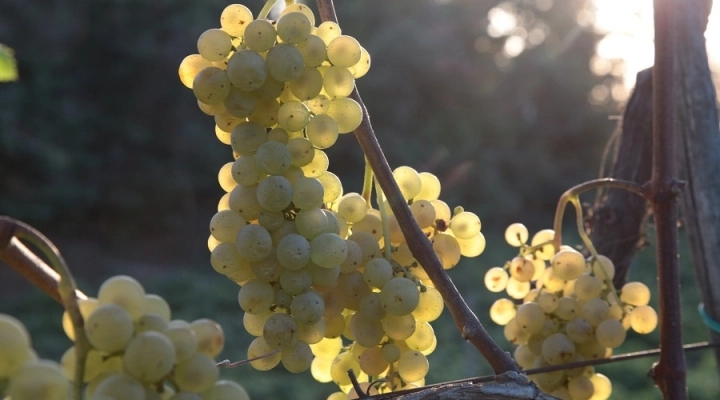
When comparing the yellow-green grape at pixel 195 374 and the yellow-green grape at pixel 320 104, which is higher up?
the yellow-green grape at pixel 320 104

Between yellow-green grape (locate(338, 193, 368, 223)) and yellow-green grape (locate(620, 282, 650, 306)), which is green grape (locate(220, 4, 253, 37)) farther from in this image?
yellow-green grape (locate(620, 282, 650, 306))

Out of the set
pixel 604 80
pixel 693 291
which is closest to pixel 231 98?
pixel 693 291

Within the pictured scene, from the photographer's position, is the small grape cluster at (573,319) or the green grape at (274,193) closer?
the green grape at (274,193)

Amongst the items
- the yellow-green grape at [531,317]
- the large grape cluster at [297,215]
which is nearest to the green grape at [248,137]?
the large grape cluster at [297,215]

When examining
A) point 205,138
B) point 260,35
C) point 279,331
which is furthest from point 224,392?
point 205,138

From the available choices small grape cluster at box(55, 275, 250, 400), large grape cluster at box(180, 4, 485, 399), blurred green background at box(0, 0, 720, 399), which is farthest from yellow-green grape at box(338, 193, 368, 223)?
blurred green background at box(0, 0, 720, 399)

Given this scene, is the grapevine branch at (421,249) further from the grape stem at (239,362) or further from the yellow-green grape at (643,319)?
the yellow-green grape at (643,319)
